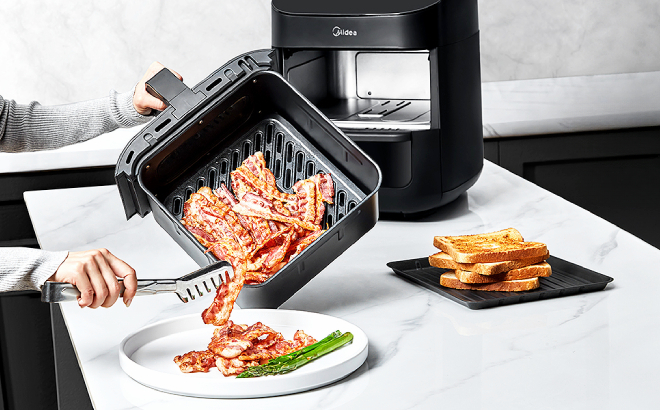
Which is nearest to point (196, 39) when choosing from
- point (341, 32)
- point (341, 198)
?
point (341, 32)

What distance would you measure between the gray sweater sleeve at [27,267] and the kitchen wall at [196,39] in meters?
1.30

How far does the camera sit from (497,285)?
3.96 feet

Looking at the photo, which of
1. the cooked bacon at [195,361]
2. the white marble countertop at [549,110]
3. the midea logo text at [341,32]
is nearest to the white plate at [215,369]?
the cooked bacon at [195,361]

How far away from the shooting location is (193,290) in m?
1.04

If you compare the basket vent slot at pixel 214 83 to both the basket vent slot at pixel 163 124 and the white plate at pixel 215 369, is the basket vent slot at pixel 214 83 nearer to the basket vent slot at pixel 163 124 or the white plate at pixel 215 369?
the basket vent slot at pixel 163 124

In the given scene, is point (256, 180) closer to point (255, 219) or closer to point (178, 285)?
point (255, 219)

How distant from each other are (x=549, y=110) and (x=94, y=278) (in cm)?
170

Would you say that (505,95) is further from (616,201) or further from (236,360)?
(236,360)

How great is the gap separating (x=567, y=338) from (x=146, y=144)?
2.24 ft

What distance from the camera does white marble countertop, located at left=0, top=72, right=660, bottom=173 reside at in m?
2.10

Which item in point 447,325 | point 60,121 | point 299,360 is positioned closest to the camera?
point 299,360

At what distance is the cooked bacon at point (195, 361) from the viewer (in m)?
0.96

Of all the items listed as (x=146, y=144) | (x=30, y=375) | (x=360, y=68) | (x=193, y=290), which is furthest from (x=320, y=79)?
(x=30, y=375)

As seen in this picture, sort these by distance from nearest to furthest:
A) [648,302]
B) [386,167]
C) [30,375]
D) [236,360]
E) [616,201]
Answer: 1. [236,360]
2. [648,302]
3. [386,167]
4. [30,375]
5. [616,201]
